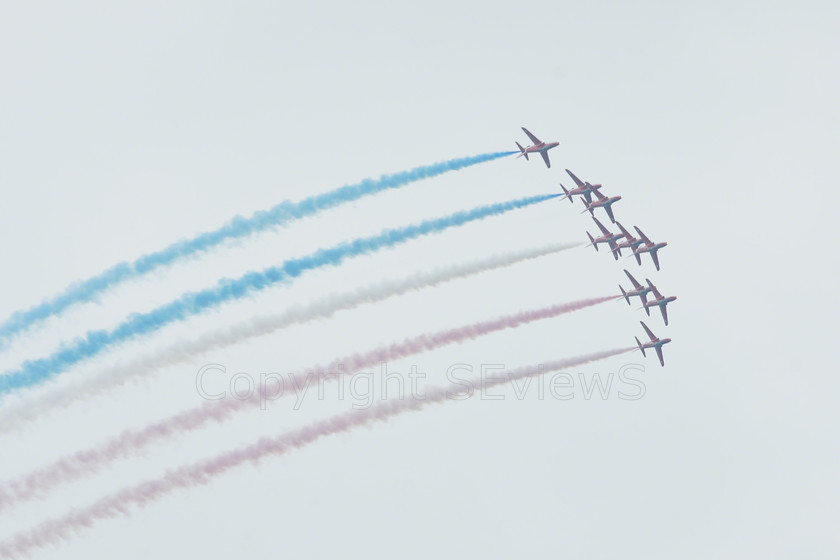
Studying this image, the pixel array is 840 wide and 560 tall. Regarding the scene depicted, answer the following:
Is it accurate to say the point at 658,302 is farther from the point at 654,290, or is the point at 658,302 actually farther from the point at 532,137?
the point at 532,137

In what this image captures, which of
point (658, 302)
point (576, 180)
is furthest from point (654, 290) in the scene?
point (576, 180)

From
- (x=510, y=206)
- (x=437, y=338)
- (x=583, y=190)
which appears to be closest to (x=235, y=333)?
(x=437, y=338)

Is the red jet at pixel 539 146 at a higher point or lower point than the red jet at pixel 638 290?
higher

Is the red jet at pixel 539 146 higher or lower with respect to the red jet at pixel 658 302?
higher

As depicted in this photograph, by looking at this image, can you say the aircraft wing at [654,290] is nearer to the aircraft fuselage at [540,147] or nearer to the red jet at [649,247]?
the red jet at [649,247]

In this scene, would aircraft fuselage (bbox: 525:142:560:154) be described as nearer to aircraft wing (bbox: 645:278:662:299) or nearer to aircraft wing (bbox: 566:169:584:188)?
aircraft wing (bbox: 566:169:584:188)

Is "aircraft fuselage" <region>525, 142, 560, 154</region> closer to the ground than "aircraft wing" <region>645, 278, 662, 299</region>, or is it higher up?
higher up

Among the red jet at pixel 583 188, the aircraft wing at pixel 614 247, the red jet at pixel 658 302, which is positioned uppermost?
the red jet at pixel 583 188

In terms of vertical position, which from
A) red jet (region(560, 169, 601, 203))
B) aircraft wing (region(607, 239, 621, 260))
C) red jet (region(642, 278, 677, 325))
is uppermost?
red jet (region(560, 169, 601, 203))

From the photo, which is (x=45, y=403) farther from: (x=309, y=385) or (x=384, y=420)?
(x=384, y=420)

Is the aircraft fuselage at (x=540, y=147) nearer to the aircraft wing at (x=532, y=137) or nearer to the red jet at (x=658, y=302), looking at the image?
the aircraft wing at (x=532, y=137)

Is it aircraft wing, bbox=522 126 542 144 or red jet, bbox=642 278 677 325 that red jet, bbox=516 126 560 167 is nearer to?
aircraft wing, bbox=522 126 542 144

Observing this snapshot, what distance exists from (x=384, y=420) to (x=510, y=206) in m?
18.7

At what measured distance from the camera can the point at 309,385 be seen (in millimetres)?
64250
